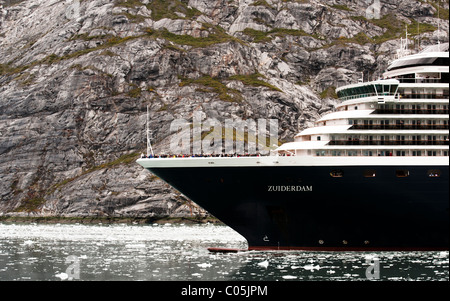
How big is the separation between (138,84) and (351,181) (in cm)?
12194

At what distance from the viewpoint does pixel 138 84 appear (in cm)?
16338

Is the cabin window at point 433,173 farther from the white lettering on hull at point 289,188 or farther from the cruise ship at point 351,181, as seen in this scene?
the white lettering on hull at point 289,188

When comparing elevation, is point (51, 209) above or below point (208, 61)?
below

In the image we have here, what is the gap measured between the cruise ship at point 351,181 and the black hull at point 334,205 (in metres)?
0.08

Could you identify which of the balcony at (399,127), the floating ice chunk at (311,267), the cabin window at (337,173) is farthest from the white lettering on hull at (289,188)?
the floating ice chunk at (311,267)

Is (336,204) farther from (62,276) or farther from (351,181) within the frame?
(62,276)

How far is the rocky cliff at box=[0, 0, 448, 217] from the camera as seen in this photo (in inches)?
5497

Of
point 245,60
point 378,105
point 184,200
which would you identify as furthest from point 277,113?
point 378,105

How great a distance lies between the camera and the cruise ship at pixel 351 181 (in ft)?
155

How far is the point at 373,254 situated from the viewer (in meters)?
47.6

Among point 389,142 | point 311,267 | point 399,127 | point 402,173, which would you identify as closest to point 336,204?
point 402,173

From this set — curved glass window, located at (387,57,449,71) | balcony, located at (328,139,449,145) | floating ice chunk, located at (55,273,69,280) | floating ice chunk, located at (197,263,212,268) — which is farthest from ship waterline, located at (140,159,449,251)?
floating ice chunk, located at (55,273,69,280)
